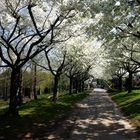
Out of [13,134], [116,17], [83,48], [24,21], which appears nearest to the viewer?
[13,134]

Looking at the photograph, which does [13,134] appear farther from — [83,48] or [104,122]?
[83,48]

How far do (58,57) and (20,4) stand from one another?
29.3m

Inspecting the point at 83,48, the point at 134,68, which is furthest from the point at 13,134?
the point at 134,68

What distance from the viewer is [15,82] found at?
26.6 m

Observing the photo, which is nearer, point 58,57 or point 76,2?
point 76,2

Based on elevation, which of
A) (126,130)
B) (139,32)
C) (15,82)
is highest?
(139,32)

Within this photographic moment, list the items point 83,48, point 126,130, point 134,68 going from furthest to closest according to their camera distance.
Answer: point 134,68, point 83,48, point 126,130

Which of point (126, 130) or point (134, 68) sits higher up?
point (134, 68)

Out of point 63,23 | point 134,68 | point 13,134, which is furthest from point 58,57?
point 13,134

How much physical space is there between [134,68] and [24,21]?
42627mm

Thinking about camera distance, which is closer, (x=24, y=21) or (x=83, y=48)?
(x=24, y=21)

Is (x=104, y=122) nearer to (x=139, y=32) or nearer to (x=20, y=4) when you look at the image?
(x=139, y=32)

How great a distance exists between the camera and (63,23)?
101 ft

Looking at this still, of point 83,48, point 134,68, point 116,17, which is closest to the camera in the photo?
point 116,17
